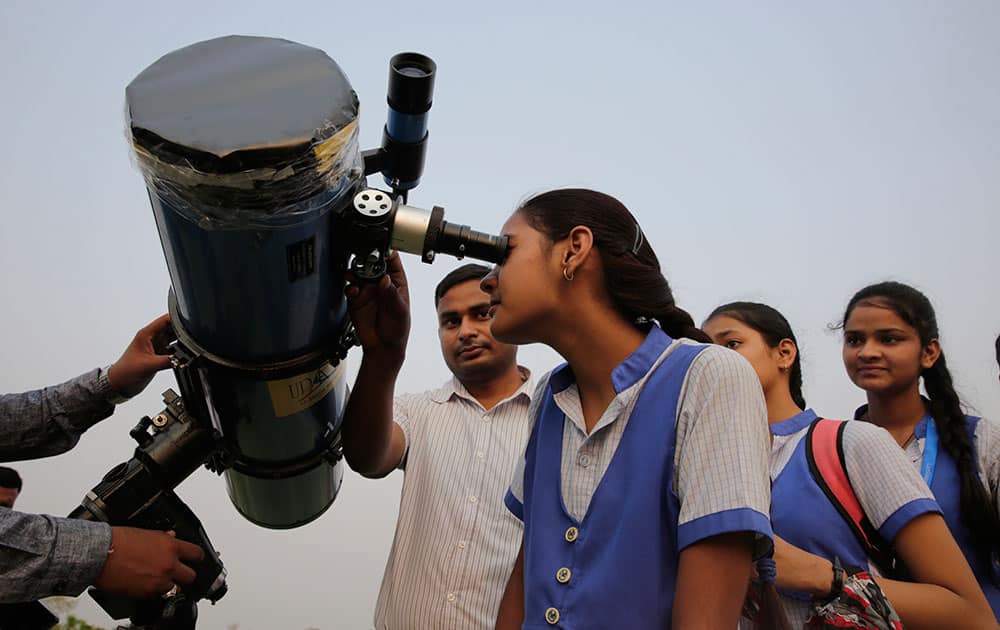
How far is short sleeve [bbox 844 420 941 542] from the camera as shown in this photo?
187 centimetres

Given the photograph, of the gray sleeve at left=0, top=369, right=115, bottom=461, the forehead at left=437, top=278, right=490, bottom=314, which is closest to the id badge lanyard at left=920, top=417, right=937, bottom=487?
the forehead at left=437, top=278, right=490, bottom=314

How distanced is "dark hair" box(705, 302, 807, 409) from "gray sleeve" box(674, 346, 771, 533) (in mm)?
1239

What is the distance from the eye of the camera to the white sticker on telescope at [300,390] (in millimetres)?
1727

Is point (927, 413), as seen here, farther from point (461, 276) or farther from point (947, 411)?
point (461, 276)

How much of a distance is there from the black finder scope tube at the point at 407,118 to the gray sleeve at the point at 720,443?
820 millimetres

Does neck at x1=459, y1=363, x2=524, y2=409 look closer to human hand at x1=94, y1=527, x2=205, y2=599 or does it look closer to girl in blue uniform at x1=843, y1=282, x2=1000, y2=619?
girl in blue uniform at x1=843, y1=282, x2=1000, y2=619

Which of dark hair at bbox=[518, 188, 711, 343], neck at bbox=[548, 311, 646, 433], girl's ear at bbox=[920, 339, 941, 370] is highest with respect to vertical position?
dark hair at bbox=[518, 188, 711, 343]

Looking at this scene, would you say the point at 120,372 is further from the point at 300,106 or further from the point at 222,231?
the point at 300,106

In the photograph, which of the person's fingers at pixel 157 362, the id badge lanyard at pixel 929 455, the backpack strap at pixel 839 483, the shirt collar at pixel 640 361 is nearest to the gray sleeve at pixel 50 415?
the person's fingers at pixel 157 362

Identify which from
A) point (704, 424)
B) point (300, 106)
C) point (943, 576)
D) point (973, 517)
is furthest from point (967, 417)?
point (300, 106)

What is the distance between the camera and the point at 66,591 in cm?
173

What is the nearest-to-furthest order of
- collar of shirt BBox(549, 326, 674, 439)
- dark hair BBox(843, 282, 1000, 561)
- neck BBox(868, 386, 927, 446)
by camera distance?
collar of shirt BBox(549, 326, 674, 439) < dark hair BBox(843, 282, 1000, 561) < neck BBox(868, 386, 927, 446)

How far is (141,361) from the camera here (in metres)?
2.24

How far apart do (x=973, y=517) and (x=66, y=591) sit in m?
2.30
